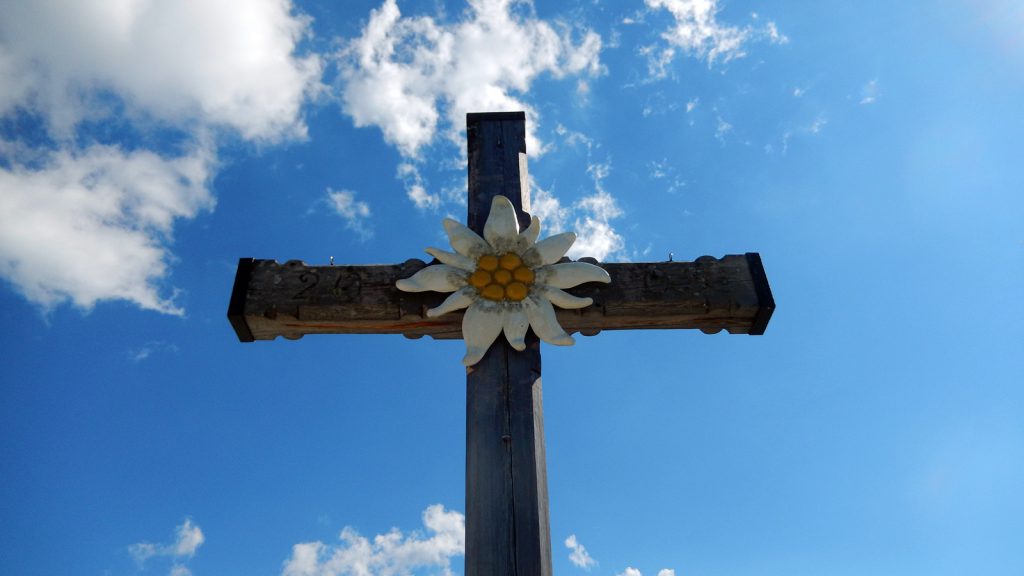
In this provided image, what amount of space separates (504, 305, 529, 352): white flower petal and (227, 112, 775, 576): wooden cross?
6 centimetres

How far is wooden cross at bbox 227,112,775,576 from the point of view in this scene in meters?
3.35

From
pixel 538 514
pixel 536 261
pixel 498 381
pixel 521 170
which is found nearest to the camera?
pixel 538 514

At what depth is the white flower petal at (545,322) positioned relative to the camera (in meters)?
3.46

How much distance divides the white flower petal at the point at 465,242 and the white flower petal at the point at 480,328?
0.83ft

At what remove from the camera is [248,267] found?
3.75m

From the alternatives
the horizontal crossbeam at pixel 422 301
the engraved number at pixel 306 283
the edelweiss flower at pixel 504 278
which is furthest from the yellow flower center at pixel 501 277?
the engraved number at pixel 306 283

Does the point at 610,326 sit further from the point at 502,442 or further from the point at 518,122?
the point at 518,122

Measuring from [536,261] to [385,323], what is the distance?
0.74 metres

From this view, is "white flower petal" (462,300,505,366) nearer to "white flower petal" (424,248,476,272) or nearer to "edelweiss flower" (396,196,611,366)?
"edelweiss flower" (396,196,611,366)

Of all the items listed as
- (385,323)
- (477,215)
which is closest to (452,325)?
(385,323)

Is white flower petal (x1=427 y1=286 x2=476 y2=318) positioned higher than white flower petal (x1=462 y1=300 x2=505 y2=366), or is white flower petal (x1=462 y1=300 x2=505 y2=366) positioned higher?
white flower petal (x1=427 y1=286 x2=476 y2=318)

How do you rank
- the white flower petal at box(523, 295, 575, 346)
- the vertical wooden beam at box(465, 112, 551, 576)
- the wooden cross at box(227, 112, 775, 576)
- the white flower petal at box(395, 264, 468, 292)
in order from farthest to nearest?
the white flower petal at box(395, 264, 468, 292)
the white flower petal at box(523, 295, 575, 346)
the wooden cross at box(227, 112, 775, 576)
the vertical wooden beam at box(465, 112, 551, 576)

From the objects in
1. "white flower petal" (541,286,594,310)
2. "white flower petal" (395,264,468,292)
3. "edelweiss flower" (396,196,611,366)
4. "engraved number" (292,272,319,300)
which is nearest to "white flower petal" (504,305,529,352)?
"edelweiss flower" (396,196,611,366)

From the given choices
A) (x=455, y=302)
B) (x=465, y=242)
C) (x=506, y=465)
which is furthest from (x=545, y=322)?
(x=506, y=465)
